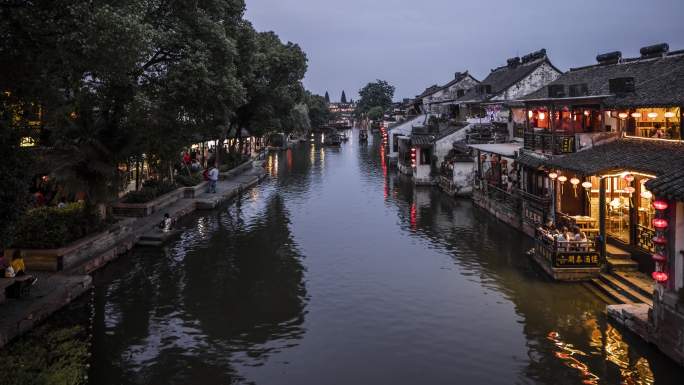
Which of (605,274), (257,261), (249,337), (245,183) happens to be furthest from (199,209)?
(605,274)

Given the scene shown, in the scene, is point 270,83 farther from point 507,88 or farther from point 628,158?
point 628,158

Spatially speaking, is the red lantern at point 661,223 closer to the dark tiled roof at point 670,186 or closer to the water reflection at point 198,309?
the dark tiled roof at point 670,186

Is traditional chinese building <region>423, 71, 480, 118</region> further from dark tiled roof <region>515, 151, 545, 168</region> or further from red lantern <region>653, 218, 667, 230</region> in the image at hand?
red lantern <region>653, 218, 667, 230</region>

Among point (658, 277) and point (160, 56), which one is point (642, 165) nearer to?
point (658, 277)

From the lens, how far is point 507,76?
52.8 meters

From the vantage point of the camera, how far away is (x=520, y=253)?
2527 centimetres

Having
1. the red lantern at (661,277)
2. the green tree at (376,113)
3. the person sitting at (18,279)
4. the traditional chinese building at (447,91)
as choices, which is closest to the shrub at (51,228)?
the person sitting at (18,279)

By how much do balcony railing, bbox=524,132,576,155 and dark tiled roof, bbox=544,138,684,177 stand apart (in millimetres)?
1346

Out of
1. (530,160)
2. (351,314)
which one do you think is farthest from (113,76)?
(530,160)

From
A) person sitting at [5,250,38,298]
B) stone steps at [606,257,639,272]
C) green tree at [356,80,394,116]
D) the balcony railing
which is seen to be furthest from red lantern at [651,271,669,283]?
green tree at [356,80,394,116]

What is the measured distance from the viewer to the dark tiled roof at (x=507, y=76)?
160ft

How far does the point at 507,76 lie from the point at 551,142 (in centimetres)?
2775

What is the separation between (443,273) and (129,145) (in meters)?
14.8

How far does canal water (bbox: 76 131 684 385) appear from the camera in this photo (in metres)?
13.7
